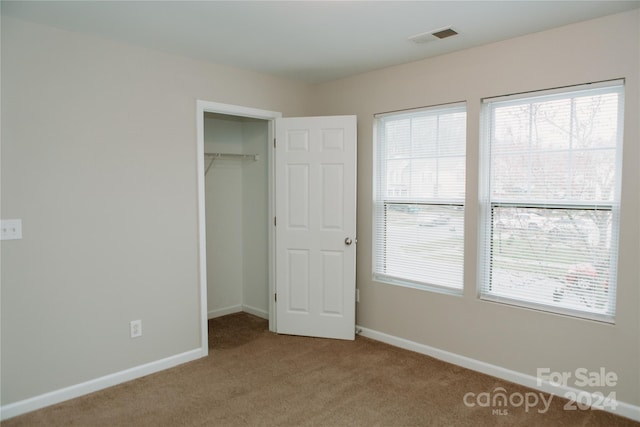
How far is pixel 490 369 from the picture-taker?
320 centimetres

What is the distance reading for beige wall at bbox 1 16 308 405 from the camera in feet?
8.74

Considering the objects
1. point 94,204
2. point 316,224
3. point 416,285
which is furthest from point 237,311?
point 94,204

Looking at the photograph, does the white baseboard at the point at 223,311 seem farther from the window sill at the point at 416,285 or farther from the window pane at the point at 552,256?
the window pane at the point at 552,256

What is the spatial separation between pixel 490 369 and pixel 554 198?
136 cm

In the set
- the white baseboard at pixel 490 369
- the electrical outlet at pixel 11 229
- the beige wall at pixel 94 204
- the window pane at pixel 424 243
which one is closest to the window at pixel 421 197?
the window pane at pixel 424 243

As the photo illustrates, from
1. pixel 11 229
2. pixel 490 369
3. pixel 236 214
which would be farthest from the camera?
pixel 236 214

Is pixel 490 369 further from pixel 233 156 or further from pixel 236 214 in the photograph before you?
pixel 233 156

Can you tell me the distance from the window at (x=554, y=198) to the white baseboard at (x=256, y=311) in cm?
239

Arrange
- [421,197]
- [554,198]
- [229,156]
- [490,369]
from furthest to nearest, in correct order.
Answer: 1. [229,156]
2. [421,197]
3. [490,369]
4. [554,198]

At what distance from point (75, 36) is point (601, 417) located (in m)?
4.19

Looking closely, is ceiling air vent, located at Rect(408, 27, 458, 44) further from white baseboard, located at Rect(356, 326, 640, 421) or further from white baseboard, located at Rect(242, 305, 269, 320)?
white baseboard, located at Rect(242, 305, 269, 320)

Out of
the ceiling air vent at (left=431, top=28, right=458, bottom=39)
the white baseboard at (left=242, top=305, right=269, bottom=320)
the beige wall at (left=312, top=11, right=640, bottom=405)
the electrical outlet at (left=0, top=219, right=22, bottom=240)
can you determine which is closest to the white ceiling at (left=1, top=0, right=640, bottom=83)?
the ceiling air vent at (left=431, top=28, right=458, bottom=39)

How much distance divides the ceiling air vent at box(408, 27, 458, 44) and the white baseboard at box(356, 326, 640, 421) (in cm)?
244

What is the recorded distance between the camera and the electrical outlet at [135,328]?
318 centimetres
